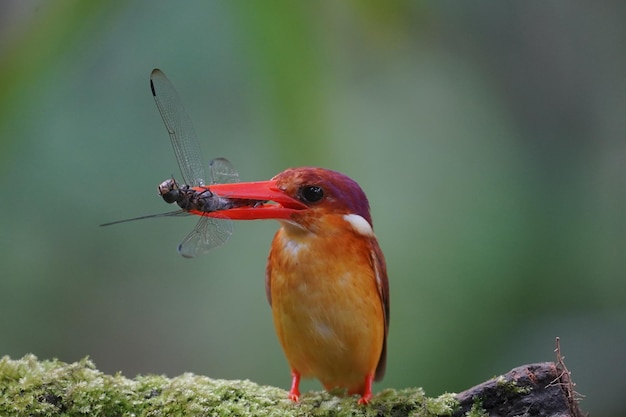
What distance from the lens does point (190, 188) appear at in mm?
2350

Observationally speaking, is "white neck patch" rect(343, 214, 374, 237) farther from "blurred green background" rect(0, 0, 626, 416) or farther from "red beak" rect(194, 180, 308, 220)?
"blurred green background" rect(0, 0, 626, 416)

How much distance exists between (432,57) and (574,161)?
0.91 metres

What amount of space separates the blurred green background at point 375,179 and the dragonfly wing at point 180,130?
616 mm

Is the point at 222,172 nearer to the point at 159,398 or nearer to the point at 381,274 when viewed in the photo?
the point at 381,274

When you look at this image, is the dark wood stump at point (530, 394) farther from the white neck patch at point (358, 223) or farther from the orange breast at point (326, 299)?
the white neck patch at point (358, 223)

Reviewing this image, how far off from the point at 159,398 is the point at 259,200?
0.68 meters

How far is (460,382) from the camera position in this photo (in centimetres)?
335

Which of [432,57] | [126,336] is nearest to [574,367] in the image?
[432,57]

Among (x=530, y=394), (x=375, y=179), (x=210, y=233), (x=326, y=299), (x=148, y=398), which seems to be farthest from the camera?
(x=375, y=179)

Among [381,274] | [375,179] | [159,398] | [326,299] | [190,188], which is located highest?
[375,179]

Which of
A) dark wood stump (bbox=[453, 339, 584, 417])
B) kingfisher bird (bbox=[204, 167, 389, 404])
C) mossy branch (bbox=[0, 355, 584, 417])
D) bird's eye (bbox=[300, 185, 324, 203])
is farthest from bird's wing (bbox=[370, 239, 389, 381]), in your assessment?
dark wood stump (bbox=[453, 339, 584, 417])

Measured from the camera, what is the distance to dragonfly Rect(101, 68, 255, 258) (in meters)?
2.32

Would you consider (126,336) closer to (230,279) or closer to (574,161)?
(230,279)

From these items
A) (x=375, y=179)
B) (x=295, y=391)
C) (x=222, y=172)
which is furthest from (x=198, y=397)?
(x=375, y=179)
